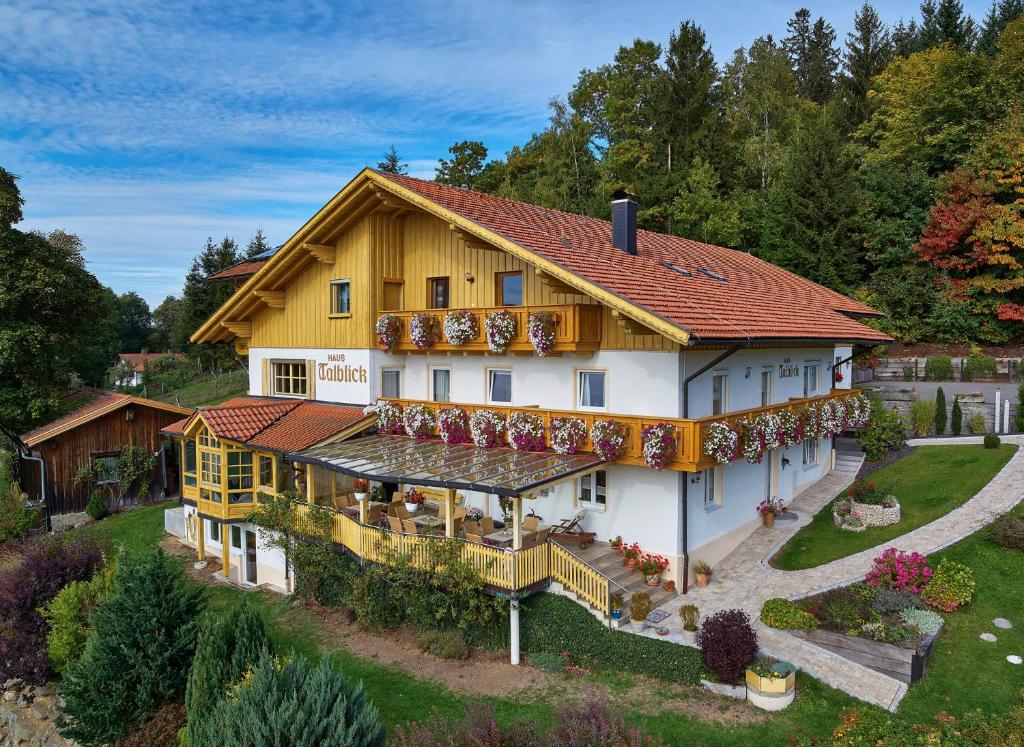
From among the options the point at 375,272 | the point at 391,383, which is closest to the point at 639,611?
the point at 391,383

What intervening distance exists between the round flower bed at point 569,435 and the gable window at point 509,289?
154 inches

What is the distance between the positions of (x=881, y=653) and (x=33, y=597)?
19.5 metres

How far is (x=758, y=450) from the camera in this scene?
53.0 ft

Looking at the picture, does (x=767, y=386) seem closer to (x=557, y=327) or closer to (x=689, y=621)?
(x=557, y=327)

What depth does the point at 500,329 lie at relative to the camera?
1708cm

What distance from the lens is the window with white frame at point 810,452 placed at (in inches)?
881

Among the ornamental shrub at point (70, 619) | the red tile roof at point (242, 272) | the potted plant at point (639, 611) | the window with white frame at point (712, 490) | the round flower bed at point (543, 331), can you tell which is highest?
the red tile roof at point (242, 272)

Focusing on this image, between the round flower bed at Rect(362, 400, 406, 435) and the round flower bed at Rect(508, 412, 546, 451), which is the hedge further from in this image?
the round flower bed at Rect(362, 400, 406, 435)

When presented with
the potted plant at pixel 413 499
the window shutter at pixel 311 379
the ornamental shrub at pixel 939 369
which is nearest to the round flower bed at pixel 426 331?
the potted plant at pixel 413 499

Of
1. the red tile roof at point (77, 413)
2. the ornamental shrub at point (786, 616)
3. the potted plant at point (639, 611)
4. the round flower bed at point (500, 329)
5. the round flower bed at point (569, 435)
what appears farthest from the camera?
the red tile roof at point (77, 413)

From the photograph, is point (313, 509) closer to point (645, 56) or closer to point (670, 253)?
point (670, 253)

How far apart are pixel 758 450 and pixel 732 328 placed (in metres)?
3.00

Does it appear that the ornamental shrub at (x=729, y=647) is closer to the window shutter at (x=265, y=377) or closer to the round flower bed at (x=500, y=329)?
the round flower bed at (x=500, y=329)

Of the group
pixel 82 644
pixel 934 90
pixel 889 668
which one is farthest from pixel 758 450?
pixel 934 90
